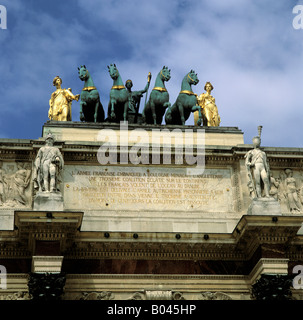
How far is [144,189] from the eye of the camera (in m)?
25.1

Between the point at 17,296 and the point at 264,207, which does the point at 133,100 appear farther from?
the point at 17,296

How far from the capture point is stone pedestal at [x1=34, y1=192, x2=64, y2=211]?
22938 millimetres

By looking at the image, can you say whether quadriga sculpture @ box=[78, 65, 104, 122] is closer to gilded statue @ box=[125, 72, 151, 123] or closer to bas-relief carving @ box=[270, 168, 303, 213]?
gilded statue @ box=[125, 72, 151, 123]

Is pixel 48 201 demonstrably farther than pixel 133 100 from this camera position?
No

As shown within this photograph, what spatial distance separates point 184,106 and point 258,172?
4.02 m

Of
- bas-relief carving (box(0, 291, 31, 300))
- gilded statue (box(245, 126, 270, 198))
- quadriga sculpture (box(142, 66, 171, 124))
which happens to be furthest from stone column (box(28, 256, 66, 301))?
quadriga sculpture (box(142, 66, 171, 124))

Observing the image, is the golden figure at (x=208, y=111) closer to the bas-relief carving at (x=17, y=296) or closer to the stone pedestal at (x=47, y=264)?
the stone pedestal at (x=47, y=264)

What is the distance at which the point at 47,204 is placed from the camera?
23016 mm

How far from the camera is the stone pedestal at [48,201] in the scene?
75.3ft

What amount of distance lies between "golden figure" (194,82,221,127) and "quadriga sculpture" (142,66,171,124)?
1.20 m

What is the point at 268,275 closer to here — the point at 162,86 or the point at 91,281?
the point at 91,281

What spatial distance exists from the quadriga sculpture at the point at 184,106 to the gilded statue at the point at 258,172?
3.11 m

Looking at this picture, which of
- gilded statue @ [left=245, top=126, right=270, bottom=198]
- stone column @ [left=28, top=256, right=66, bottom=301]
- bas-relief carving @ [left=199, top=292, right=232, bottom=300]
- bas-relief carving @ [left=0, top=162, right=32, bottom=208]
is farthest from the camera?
bas-relief carving @ [left=0, top=162, right=32, bottom=208]

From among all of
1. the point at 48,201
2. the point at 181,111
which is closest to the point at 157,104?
the point at 181,111
